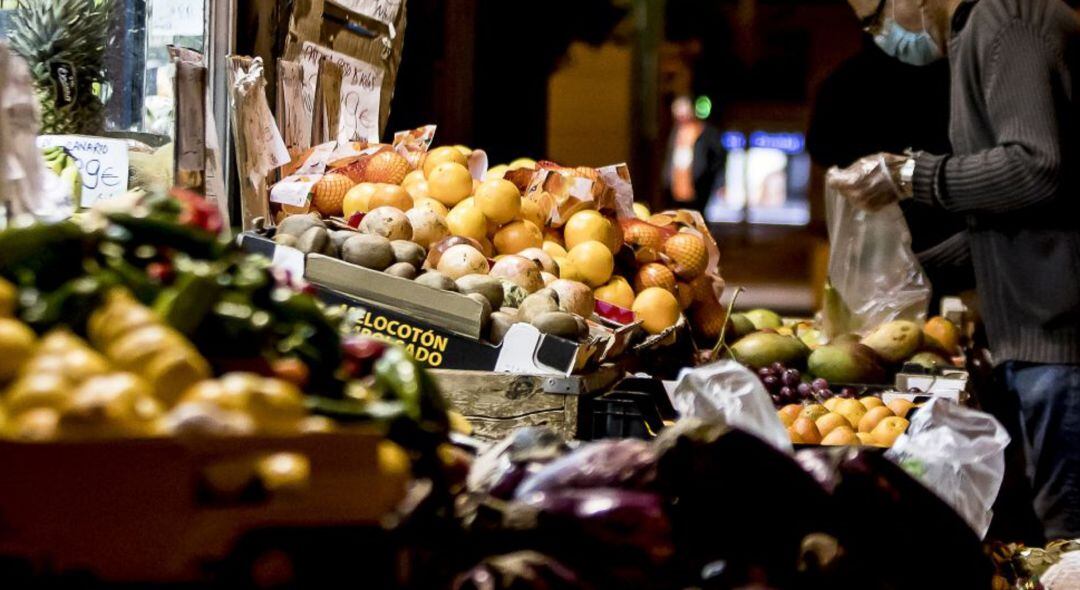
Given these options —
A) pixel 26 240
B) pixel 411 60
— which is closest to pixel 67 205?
pixel 26 240

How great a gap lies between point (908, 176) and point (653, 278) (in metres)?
0.97

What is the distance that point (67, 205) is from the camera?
6.89ft

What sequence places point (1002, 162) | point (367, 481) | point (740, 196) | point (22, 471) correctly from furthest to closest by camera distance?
point (740, 196), point (1002, 162), point (367, 481), point (22, 471)

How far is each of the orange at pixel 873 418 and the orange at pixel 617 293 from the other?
0.76 meters

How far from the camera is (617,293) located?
378 centimetres

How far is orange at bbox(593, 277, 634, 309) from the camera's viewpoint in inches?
148

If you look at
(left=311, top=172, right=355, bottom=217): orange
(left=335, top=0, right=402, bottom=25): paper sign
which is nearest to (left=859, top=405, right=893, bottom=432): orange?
(left=311, top=172, right=355, bottom=217): orange

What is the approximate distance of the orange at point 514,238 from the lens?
3.69 metres

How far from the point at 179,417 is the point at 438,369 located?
168 cm

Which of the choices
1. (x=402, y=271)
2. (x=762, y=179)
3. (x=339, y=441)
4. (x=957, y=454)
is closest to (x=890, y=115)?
(x=402, y=271)

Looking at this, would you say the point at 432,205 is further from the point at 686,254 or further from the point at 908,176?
the point at 908,176

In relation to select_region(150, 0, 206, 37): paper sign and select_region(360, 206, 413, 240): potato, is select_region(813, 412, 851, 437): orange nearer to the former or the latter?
select_region(360, 206, 413, 240): potato

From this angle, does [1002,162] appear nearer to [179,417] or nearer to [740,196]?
[179,417]

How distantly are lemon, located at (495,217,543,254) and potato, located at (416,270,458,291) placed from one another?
0.71 m
